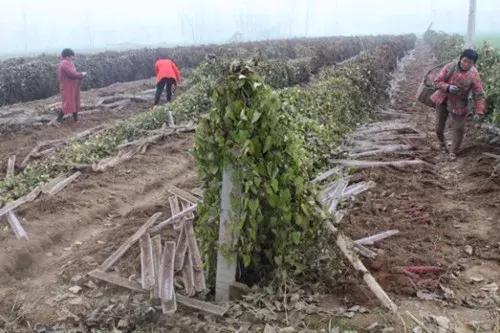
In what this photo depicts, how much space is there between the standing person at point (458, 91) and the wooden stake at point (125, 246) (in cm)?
545

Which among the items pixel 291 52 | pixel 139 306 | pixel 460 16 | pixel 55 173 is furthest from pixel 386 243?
pixel 460 16

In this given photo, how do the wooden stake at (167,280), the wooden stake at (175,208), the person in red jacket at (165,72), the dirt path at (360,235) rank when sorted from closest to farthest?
the wooden stake at (167,280), the dirt path at (360,235), the wooden stake at (175,208), the person in red jacket at (165,72)

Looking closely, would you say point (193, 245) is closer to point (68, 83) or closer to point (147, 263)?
point (147, 263)

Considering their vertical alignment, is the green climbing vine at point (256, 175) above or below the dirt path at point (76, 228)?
above

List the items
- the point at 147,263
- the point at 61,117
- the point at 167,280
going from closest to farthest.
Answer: the point at 167,280 < the point at 147,263 < the point at 61,117

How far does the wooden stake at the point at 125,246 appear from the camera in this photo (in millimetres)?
5793

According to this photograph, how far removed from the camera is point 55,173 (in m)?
9.20

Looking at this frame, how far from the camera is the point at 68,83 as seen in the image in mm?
13695

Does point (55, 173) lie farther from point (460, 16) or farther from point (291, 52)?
point (460, 16)

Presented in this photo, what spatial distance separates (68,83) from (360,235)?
9.85m

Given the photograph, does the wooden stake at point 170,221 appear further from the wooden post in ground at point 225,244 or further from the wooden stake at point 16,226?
the wooden post in ground at point 225,244

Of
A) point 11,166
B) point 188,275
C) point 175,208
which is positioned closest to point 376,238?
point 188,275

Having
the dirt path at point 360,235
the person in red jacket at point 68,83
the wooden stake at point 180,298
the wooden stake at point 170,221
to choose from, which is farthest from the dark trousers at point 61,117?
the wooden stake at point 180,298

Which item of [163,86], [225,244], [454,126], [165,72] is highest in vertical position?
[165,72]
